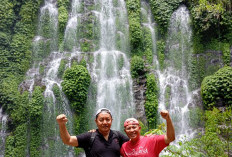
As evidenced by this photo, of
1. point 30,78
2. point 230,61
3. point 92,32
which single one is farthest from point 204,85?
point 30,78

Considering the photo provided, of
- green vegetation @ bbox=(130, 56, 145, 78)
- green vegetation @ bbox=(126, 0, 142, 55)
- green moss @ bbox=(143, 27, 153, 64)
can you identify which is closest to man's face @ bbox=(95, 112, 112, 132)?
green vegetation @ bbox=(130, 56, 145, 78)

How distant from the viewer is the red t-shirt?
299 cm

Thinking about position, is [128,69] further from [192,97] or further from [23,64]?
[23,64]

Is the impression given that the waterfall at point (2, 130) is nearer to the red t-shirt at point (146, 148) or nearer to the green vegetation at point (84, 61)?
the green vegetation at point (84, 61)

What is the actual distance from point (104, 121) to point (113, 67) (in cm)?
1067

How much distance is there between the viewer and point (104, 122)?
3.08m

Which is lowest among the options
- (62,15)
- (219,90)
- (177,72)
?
(219,90)

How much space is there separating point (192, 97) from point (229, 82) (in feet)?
7.16

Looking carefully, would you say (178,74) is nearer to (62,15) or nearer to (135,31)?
(135,31)

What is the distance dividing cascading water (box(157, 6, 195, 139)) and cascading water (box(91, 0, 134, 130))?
2151 millimetres

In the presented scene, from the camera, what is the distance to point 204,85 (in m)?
12.2

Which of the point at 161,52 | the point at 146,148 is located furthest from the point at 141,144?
the point at 161,52

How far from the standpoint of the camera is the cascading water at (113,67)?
12.7 m

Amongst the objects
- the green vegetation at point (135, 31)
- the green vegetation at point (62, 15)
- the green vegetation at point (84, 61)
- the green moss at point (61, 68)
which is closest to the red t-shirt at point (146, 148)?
→ the green vegetation at point (84, 61)
